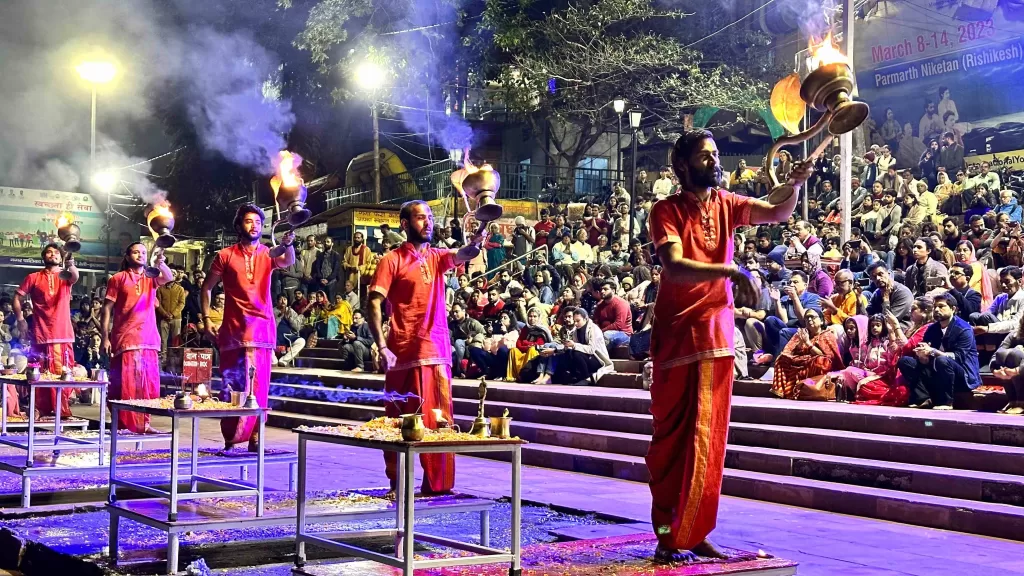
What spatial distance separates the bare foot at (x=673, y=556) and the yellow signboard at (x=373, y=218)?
21.8 m

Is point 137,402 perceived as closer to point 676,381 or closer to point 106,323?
point 676,381

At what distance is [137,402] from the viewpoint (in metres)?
6.53

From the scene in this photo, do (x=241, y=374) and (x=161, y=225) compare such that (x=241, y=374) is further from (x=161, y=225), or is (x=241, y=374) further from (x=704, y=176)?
(x=704, y=176)

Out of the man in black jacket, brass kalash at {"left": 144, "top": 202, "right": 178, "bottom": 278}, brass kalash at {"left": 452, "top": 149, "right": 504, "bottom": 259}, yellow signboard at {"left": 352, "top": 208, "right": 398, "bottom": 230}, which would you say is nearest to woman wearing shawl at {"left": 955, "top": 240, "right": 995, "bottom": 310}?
brass kalash at {"left": 452, "top": 149, "right": 504, "bottom": 259}

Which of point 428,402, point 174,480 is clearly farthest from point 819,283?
point 174,480

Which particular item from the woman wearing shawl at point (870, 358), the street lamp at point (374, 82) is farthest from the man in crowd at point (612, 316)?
the street lamp at point (374, 82)

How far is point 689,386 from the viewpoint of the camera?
4969mm

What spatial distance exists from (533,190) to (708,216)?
77.5ft

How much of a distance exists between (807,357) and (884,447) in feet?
7.95

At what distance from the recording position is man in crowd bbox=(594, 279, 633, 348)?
14477 millimetres

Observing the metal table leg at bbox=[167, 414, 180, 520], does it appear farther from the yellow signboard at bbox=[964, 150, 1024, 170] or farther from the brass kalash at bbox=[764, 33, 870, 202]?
the yellow signboard at bbox=[964, 150, 1024, 170]

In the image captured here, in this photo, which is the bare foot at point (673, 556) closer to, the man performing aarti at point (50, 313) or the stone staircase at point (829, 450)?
the stone staircase at point (829, 450)

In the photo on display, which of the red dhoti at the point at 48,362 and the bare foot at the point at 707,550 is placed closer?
the bare foot at the point at 707,550

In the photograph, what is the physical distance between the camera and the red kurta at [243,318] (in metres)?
8.89
